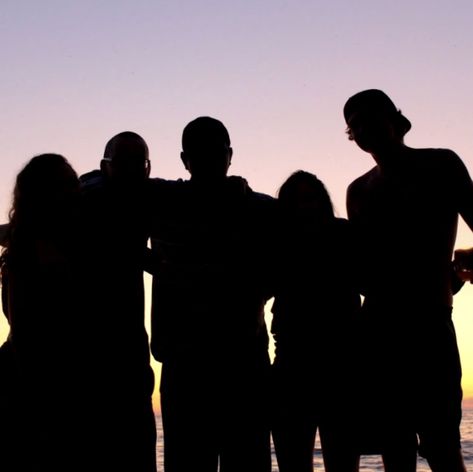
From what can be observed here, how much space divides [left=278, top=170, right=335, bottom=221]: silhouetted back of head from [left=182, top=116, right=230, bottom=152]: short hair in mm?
667

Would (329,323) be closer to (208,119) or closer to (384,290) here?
(384,290)

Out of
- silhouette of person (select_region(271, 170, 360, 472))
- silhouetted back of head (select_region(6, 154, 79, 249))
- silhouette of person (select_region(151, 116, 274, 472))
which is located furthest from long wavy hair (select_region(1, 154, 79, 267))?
silhouette of person (select_region(271, 170, 360, 472))

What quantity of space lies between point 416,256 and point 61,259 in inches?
69.2

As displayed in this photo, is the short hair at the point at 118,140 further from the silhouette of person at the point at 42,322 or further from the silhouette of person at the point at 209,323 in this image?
the silhouette of person at the point at 42,322

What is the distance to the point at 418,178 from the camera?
3.56 meters

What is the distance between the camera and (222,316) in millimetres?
3336

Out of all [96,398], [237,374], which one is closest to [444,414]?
[237,374]

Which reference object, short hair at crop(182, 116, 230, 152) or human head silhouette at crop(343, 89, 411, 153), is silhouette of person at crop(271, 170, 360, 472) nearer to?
human head silhouette at crop(343, 89, 411, 153)

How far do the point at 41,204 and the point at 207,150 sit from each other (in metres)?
0.85

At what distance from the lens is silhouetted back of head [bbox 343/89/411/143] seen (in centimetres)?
364

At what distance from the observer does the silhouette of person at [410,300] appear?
11.1ft

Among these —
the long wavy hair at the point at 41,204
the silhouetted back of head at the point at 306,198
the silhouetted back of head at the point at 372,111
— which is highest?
the silhouetted back of head at the point at 372,111

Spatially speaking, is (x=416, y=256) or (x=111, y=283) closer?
(x=111, y=283)

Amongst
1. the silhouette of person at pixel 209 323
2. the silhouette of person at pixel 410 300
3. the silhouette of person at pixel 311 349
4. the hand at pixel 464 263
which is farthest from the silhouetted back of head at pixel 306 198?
the hand at pixel 464 263
